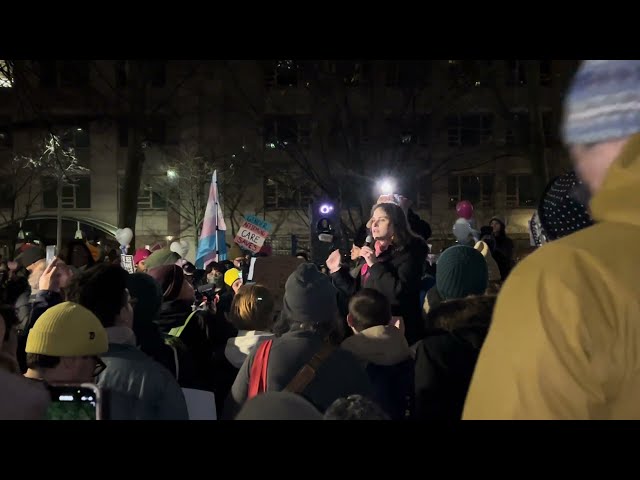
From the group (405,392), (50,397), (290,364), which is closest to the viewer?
(50,397)

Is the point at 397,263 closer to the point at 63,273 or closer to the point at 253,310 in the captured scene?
the point at 253,310

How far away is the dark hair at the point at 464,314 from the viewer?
11.8ft

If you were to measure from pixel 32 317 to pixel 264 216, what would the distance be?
43.2 m

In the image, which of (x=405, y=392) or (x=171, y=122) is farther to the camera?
(x=171, y=122)

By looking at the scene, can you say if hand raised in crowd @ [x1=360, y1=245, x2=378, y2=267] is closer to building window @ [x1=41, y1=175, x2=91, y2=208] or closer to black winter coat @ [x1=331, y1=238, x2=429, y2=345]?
black winter coat @ [x1=331, y1=238, x2=429, y2=345]

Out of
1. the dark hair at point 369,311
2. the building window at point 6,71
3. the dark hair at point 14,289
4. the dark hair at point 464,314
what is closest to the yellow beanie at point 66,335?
the dark hair at point 464,314

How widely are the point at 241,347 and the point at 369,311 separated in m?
0.83

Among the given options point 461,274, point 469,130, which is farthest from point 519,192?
point 461,274

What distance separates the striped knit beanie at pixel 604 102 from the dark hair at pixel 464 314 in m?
2.25

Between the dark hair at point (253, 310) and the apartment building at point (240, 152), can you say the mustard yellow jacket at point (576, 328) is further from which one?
the apartment building at point (240, 152)

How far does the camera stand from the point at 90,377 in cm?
336
